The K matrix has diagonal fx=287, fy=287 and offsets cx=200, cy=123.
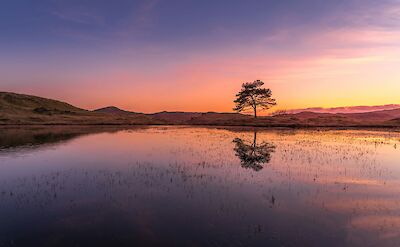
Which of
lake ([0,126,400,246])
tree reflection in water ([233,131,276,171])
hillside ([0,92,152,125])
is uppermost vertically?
hillside ([0,92,152,125])

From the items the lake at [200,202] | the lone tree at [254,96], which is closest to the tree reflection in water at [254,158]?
the lake at [200,202]

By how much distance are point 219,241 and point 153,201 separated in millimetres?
6008

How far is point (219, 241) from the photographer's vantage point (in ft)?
34.3

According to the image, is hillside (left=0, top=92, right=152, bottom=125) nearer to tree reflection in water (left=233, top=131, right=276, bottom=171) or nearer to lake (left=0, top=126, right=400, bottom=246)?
tree reflection in water (left=233, top=131, right=276, bottom=171)

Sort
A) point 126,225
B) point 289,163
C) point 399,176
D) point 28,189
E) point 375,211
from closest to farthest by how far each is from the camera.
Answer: point 126,225
point 375,211
point 28,189
point 399,176
point 289,163

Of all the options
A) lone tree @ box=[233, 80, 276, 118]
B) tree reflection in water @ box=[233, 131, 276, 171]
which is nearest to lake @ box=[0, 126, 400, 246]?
tree reflection in water @ box=[233, 131, 276, 171]

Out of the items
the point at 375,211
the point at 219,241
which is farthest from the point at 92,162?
the point at 375,211

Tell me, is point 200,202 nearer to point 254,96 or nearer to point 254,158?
point 254,158

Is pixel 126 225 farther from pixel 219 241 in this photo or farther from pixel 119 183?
pixel 119 183

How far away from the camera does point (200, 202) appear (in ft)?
50.0

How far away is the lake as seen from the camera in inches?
433

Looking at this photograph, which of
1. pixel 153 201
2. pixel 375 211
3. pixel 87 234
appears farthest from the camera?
pixel 153 201

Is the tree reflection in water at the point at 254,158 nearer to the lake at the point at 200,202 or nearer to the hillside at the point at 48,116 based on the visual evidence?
the lake at the point at 200,202

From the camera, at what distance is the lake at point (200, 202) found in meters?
11.0
